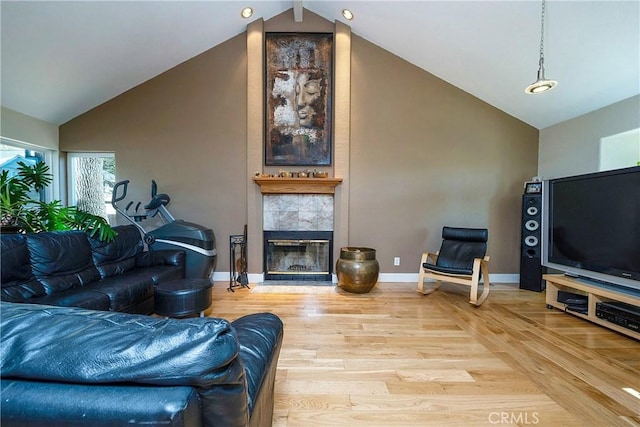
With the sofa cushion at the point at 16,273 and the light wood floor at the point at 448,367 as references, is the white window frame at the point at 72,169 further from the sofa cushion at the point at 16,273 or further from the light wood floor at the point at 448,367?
A: the light wood floor at the point at 448,367

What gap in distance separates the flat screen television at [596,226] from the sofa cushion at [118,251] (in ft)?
15.3

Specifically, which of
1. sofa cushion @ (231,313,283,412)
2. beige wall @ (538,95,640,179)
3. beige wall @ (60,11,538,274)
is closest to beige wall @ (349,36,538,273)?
beige wall @ (60,11,538,274)

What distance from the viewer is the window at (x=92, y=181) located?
4055 mm

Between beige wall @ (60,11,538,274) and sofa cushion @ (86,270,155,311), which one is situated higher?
beige wall @ (60,11,538,274)

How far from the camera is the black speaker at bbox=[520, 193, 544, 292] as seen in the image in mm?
3436

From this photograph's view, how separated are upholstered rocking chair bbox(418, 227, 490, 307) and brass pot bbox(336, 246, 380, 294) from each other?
616mm

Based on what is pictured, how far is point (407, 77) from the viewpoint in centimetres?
396

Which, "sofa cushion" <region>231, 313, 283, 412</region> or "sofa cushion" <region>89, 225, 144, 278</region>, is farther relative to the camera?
"sofa cushion" <region>89, 225, 144, 278</region>

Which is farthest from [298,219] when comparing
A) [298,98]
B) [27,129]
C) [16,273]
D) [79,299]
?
[27,129]

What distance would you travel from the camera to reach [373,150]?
13.1 feet

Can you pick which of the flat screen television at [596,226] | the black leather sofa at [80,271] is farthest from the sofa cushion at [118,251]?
the flat screen television at [596,226]

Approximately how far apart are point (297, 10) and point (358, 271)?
3626mm

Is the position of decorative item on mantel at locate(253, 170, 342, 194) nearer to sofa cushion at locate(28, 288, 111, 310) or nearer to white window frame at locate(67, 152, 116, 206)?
sofa cushion at locate(28, 288, 111, 310)

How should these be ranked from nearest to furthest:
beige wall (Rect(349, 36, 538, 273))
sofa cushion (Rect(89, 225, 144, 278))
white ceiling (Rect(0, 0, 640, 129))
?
white ceiling (Rect(0, 0, 640, 129)) < sofa cushion (Rect(89, 225, 144, 278)) < beige wall (Rect(349, 36, 538, 273))
